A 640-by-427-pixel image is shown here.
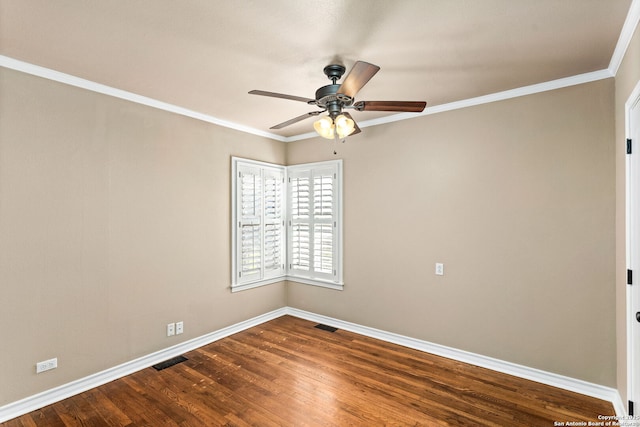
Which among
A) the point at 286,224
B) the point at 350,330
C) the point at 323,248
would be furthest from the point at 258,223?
the point at 350,330

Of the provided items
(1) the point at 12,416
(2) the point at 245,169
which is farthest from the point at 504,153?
(1) the point at 12,416

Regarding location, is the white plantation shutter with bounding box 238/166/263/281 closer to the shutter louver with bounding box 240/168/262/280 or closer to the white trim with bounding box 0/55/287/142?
the shutter louver with bounding box 240/168/262/280

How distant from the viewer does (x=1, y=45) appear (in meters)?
2.16

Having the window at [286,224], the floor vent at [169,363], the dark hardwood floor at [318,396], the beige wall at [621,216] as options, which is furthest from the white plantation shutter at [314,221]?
the beige wall at [621,216]

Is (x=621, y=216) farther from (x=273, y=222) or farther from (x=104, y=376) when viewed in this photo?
(x=104, y=376)

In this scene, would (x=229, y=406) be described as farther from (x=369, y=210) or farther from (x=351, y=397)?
(x=369, y=210)

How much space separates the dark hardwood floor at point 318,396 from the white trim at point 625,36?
253cm

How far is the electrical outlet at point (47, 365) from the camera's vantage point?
8.15 ft

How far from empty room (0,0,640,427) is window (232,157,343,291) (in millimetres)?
202

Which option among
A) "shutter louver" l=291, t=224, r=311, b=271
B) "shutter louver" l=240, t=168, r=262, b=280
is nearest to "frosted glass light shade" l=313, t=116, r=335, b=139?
"shutter louver" l=240, t=168, r=262, b=280

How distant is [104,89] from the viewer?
2.83 m

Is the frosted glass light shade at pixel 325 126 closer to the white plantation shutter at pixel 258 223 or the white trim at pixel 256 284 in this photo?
the white plantation shutter at pixel 258 223

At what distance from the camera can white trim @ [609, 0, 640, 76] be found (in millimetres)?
1752

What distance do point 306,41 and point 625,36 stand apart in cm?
197
